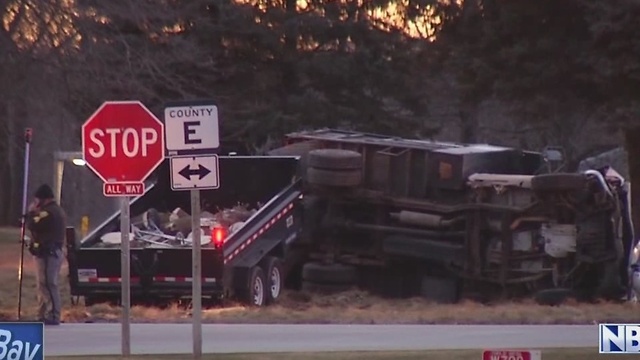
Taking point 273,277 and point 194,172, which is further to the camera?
point 273,277

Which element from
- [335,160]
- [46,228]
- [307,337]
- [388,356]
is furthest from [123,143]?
[335,160]

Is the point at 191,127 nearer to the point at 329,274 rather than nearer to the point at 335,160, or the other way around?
the point at 335,160

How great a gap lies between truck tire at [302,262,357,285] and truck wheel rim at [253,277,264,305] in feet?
4.98

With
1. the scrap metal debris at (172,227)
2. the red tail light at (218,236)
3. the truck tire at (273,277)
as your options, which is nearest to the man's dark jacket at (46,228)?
the scrap metal debris at (172,227)

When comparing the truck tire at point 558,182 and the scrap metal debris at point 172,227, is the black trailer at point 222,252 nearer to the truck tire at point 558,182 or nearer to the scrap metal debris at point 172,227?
the scrap metal debris at point 172,227

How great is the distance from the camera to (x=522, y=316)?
1866 centimetres

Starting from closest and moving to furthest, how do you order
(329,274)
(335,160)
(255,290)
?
(255,290), (335,160), (329,274)

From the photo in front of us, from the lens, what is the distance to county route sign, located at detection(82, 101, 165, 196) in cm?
1327

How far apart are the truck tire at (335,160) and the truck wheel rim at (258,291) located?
2.17 m

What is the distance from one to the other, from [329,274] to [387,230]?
1.22 meters

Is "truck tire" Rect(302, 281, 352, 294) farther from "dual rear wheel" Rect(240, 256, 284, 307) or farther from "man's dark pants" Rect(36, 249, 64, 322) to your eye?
"man's dark pants" Rect(36, 249, 64, 322)

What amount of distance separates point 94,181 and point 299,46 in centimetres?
916

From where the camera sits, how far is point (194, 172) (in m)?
12.9

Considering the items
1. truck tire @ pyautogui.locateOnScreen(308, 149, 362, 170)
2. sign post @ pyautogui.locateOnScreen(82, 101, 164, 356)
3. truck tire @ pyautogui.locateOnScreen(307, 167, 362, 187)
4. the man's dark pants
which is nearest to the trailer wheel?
truck tire @ pyautogui.locateOnScreen(307, 167, 362, 187)
